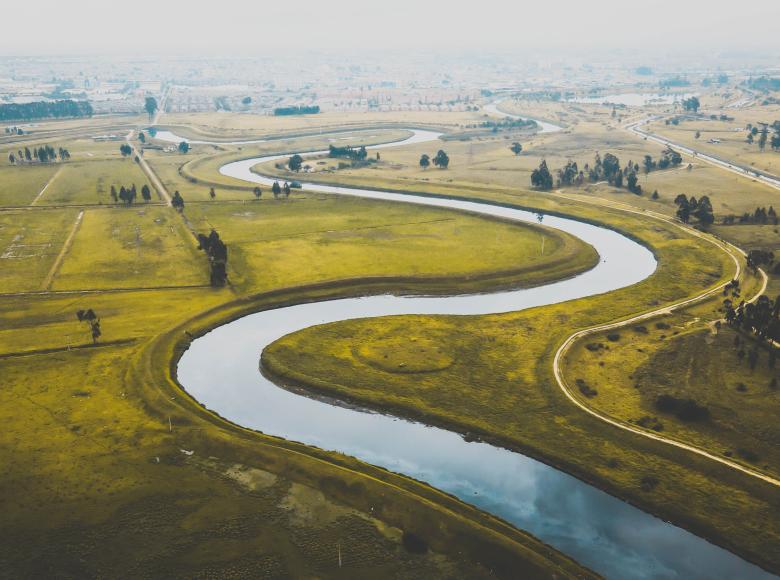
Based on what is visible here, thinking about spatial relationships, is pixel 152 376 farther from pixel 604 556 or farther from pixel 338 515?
pixel 604 556

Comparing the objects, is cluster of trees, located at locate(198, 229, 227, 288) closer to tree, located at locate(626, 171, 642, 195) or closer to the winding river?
the winding river

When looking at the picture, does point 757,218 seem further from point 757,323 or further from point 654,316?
point 757,323

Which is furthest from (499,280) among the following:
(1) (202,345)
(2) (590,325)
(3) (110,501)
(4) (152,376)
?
(3) (110,501)

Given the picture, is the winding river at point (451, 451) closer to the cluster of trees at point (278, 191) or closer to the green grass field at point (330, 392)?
the green grass field at point (330, 392)

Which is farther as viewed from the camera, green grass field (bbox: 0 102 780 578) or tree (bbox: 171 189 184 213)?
tree (bbox: 171 189 184 213)

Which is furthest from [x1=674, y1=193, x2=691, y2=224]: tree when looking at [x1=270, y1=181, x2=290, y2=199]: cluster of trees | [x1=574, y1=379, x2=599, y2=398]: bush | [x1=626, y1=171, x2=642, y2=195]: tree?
[x1=270, y1=181, x2=290, y2=199]: cluster of trees
